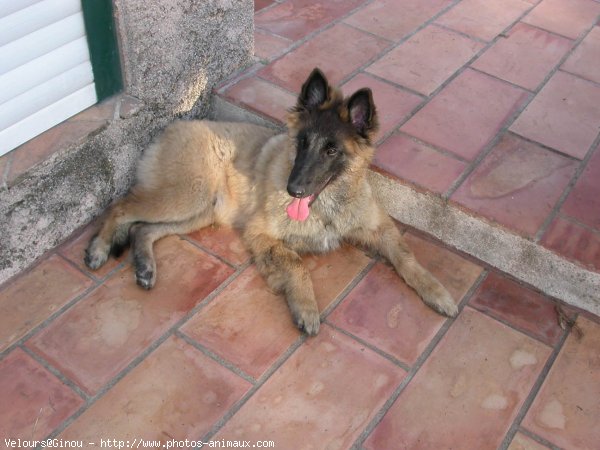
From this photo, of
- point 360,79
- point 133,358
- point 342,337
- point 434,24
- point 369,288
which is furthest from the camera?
point 434,24

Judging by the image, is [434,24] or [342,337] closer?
[342,337]

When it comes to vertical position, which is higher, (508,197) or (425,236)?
(508,197)

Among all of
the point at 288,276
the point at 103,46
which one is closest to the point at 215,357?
the point at 288,276

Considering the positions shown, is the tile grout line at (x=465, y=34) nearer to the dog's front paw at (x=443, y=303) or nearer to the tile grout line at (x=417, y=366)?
the tile grout line at (x=417, y=366)

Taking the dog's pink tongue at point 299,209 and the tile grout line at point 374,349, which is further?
the dog's pink tongue at point 299,209

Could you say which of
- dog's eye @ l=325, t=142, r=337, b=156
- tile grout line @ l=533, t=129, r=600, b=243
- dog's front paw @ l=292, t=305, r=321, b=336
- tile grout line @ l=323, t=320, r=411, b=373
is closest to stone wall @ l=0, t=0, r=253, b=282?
dog's eye @ l=325, t=142, r=337, b=156

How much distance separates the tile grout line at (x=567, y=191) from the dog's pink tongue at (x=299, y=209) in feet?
4.23

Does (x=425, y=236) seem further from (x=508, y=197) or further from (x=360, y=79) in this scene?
(x=360, y=79)

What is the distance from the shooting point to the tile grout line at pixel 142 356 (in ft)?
9.16

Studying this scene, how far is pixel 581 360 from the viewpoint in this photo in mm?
3205

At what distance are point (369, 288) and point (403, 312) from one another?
25 cm

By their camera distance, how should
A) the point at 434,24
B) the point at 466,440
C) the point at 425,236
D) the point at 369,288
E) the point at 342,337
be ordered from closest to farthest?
the point at 466,440 < the point at 342,337 < the point at 369,288 < the point at 425,236 < the point at 434,24

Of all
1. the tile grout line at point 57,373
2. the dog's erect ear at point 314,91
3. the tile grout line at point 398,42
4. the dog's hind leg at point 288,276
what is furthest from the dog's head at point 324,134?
the tile grout line at point 57,373

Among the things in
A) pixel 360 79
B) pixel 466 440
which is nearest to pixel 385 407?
pixel 466 440
